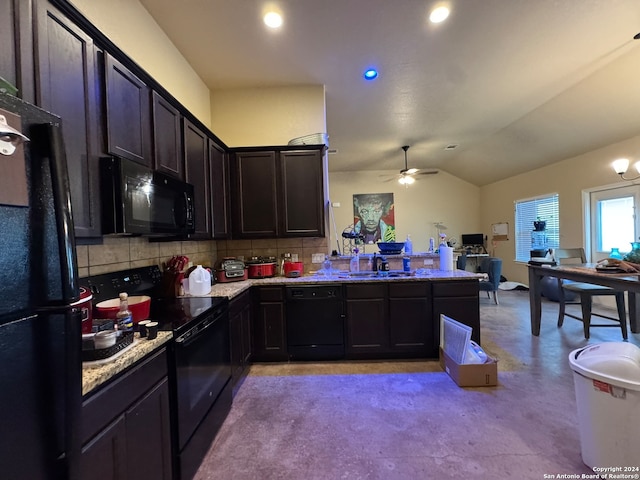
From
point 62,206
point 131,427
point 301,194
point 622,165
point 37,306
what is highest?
point 622,165

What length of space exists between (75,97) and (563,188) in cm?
667

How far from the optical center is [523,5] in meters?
2.12

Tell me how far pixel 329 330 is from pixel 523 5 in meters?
3.17

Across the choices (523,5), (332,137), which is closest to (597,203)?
(523,5)

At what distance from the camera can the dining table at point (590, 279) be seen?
88.5 inches

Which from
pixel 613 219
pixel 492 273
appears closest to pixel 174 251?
pixel 492 273

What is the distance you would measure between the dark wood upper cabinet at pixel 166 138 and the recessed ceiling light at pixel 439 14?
2.16 metres

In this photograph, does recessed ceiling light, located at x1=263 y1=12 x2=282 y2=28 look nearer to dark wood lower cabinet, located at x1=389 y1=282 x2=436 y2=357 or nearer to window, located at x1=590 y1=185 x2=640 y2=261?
dark wood lower cabinet, located at x1=389 y1=282 x2=436 y2=357

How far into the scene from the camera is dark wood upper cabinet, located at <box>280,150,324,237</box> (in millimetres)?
3111

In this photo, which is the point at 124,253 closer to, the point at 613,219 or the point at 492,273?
the point at 492,273

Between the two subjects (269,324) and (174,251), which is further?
(269,324)

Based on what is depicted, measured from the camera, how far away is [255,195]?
3.12m

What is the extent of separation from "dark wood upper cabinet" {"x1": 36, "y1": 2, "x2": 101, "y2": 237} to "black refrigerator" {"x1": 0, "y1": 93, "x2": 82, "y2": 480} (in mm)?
704

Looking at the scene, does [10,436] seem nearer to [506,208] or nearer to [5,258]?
[5,258]
